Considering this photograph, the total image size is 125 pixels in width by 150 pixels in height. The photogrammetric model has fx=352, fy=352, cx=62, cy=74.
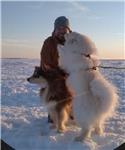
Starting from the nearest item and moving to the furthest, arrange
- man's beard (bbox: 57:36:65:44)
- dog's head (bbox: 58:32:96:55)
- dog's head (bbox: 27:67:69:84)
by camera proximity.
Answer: dog's head (bbox: 58:32:96:55)
dog's head (bbox: 27:67:69:84)
man's beard (bbox: 57:36:65:44)

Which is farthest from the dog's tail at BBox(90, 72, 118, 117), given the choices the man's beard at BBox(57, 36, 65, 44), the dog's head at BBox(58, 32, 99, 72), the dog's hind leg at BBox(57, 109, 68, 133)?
the man's beard at BBox(57, 36, 65, 44)

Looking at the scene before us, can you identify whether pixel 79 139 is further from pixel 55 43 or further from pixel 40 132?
pixel 55 43

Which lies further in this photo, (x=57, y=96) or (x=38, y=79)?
(x=38, y=79)

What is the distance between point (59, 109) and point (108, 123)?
106 centimetres

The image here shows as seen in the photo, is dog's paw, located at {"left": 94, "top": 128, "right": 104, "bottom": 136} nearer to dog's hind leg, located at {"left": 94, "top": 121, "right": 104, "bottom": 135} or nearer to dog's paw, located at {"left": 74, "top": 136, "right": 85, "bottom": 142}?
dog's hind leg, located at {"left": 94, "top": 121, "right": 104, "bottom": 135}

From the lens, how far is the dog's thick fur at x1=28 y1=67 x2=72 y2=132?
4.64m

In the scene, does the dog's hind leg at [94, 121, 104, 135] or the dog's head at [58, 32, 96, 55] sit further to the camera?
the dog's hind leg at [94, 121, 104, 135]

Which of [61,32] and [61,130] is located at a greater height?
[61,32]

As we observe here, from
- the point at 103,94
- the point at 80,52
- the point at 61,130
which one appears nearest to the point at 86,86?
the point at 103,94

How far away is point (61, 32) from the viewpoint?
480 centimetres

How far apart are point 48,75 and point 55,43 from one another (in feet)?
1.49

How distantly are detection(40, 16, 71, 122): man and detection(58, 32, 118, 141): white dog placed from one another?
412 millimetres

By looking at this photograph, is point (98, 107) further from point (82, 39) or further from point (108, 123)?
point (108, 123)

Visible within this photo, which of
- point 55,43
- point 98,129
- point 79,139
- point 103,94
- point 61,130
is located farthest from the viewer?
point 55,43
